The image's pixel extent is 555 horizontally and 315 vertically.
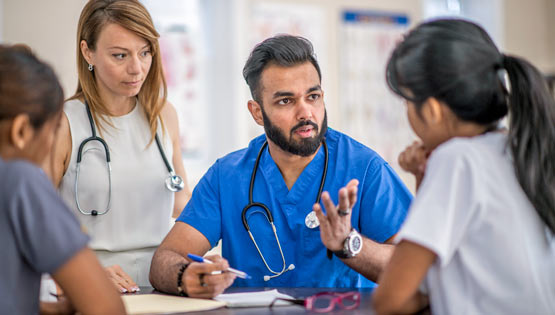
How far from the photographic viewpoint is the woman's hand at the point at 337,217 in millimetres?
1313

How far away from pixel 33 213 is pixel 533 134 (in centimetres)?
90

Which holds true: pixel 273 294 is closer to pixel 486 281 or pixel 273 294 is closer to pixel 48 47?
pixel 486 281

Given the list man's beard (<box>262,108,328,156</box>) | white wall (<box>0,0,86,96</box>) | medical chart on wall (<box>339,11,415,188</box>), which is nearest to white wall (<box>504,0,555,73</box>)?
medical chart on wall (<box>339,11,415,188</box>)

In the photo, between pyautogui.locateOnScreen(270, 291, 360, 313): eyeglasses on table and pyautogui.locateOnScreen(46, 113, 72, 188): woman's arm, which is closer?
pyautogui.locateOnScreen(270, 291, 360, 313): eyeglasses on table

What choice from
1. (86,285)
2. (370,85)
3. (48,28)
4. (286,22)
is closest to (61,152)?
(86,285)

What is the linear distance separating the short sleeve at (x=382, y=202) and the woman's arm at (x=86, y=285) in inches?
33.2

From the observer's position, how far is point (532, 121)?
3.57 feet

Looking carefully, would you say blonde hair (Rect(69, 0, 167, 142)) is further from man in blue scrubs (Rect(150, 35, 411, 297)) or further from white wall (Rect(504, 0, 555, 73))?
white wall (Rect(504, 0, 555, 73))

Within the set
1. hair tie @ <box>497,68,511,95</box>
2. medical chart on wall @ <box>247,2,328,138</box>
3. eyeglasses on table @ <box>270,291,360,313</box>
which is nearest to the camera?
hair tie @ <box>497,68,511,95</box>

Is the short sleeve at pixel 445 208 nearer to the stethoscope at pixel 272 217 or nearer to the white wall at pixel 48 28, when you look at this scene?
the stethoscope at pixel 272 217

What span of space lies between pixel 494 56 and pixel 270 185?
86cm

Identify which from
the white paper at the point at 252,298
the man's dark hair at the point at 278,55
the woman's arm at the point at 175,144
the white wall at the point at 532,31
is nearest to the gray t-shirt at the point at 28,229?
the white paper at the point at 252,298

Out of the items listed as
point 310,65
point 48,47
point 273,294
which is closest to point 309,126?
point 310,65

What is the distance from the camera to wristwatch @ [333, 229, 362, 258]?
4.64ft
